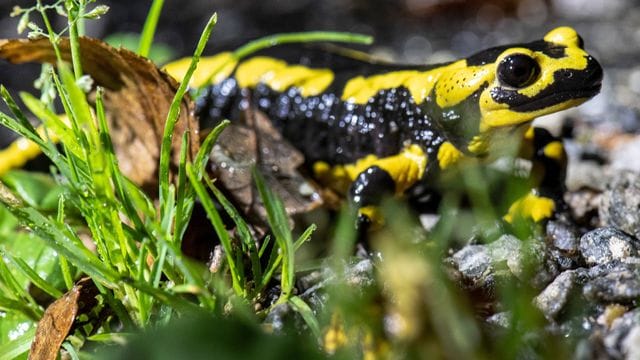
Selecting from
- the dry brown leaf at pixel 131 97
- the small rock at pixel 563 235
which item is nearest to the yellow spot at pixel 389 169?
the small rock at pixel 563 235

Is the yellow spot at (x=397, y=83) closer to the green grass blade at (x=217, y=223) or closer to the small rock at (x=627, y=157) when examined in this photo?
the small rock at (x=627, y=157)

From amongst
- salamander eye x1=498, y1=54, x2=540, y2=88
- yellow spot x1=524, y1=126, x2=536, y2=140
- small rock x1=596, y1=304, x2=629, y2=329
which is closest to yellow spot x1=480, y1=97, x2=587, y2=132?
salamander eye x1=498, y1=54, x2=540, y2=88

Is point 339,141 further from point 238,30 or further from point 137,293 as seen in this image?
point 238,30

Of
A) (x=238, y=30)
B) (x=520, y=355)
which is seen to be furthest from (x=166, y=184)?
(x=238, y=30)

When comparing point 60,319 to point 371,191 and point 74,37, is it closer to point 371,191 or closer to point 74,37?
point 74,37

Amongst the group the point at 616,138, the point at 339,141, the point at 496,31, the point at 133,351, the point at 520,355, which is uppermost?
the point at 133,351

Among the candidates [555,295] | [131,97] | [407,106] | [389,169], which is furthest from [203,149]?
[407,106]

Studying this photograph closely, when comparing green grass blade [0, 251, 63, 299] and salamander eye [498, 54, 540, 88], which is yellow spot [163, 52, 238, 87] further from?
green grass blade [0, 251, 63, 299]
